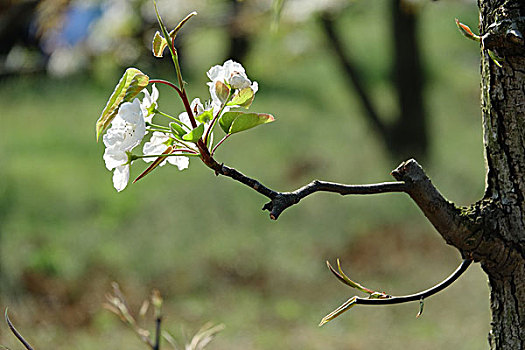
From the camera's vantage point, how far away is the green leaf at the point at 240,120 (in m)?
0.51

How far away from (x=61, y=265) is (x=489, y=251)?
7.57ft

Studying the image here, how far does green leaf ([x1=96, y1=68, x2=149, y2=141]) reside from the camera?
493mm

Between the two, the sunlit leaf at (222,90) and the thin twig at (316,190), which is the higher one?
the sunlit leaf at (222,90)

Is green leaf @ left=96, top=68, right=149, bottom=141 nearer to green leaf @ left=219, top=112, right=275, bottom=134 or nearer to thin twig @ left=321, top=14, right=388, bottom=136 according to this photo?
green leaf @ left=219, top=112, right=275, bottom=134

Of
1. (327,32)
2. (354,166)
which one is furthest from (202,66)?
(354,166)

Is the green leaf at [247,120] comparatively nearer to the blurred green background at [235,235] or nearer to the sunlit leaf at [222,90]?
the sunlit leaf at [222,90]

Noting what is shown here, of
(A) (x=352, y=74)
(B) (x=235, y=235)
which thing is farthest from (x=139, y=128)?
(A) (x=352, y=74)

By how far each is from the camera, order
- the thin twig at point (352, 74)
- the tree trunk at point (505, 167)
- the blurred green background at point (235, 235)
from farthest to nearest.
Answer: the thin twig at point (352, 74) < the blurred green background at point (235, 235) < the tree trunk at point (505, 167)

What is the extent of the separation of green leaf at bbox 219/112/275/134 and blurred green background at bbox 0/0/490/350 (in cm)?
137

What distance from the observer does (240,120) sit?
1.69 feet

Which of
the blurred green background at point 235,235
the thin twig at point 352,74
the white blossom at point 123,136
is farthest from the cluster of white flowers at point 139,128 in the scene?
the thin twig at point 352,74

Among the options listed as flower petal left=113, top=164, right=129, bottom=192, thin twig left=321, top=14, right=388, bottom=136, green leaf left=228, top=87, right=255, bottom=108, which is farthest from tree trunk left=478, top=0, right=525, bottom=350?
thin twig left=321, top=14, right=388, bottom=136

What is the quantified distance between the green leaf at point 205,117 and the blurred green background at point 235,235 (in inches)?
53.4

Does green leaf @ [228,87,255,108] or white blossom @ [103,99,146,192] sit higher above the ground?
green leaf @ [228,87,255,108]
